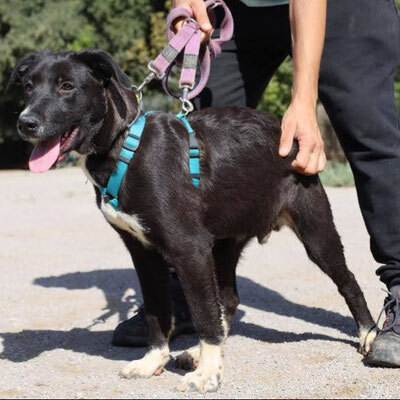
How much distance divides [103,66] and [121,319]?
6.98 feet

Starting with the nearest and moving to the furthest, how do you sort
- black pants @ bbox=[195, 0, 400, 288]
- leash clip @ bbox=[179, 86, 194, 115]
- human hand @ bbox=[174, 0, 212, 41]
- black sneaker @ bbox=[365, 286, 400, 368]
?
1. black sneaker @ bbox=[365, 286, 400, 368]
2. leash clip @ bbox=[179, 86, 194, 115]
3. black pants @ bbox=[195, 0, 400, 288]
4. human hand @ bbox=[174, 0, 212, 41]

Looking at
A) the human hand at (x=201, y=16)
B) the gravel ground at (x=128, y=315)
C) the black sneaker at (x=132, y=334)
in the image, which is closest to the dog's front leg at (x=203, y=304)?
the gravel ground at (x=128, y=315)

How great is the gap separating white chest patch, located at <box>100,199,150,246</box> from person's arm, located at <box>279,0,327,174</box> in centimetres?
95

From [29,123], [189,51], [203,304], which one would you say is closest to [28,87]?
[29,123]

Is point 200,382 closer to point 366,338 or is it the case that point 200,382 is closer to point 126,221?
point 126,221

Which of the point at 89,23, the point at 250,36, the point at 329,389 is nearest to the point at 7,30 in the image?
the point at 89,23

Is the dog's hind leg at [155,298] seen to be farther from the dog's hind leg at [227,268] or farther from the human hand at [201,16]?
the human hand at [201,16]

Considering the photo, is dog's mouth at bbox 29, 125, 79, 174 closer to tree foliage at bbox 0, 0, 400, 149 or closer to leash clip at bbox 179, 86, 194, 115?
leash clip at bbox 179, 86, 194, 115

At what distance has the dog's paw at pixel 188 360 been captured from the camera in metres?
4.29

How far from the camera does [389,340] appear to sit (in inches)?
168

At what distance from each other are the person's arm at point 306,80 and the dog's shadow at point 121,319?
4.04 ft

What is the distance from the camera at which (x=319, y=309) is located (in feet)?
18.5

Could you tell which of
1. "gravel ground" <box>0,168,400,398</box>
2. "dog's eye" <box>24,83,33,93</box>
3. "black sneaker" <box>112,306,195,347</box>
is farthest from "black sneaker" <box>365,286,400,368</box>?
"dog's eye" <box>24,83,33,93</box>

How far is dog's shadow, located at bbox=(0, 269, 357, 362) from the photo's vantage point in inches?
184
